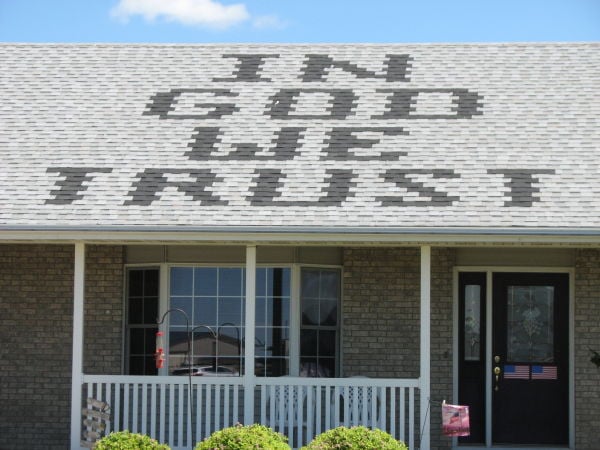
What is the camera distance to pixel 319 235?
39.8ft

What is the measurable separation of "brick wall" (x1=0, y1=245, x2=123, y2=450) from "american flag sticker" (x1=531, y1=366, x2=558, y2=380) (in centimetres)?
529

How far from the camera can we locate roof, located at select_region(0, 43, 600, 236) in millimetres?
12867

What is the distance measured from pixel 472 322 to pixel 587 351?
1502mm

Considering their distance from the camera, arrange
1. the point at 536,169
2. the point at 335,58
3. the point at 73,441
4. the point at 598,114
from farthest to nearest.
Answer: the point at 335,58
the point at 598,114
the point at 536,169
the point at 73,441

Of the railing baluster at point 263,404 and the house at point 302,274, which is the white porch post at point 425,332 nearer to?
the house at point 302,274

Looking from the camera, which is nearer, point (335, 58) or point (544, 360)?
point (544, 360)

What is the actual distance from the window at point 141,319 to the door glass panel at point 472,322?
13.1ft

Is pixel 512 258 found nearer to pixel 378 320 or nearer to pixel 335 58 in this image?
pixel 378 320

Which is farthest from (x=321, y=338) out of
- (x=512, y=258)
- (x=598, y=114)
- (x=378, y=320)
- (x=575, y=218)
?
(x=598, y=114)

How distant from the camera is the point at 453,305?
14.3m

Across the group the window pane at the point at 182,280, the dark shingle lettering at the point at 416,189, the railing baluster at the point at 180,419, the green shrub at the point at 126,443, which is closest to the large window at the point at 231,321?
the window pane at the point at 182,280

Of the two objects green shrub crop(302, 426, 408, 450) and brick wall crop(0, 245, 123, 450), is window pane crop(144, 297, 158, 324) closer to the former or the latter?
brick wall crop(0, 245, 123, 450)

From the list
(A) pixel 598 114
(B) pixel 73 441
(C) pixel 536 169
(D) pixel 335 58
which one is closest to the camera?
(B) pixel 73 441

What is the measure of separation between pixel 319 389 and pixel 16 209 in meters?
4.05
